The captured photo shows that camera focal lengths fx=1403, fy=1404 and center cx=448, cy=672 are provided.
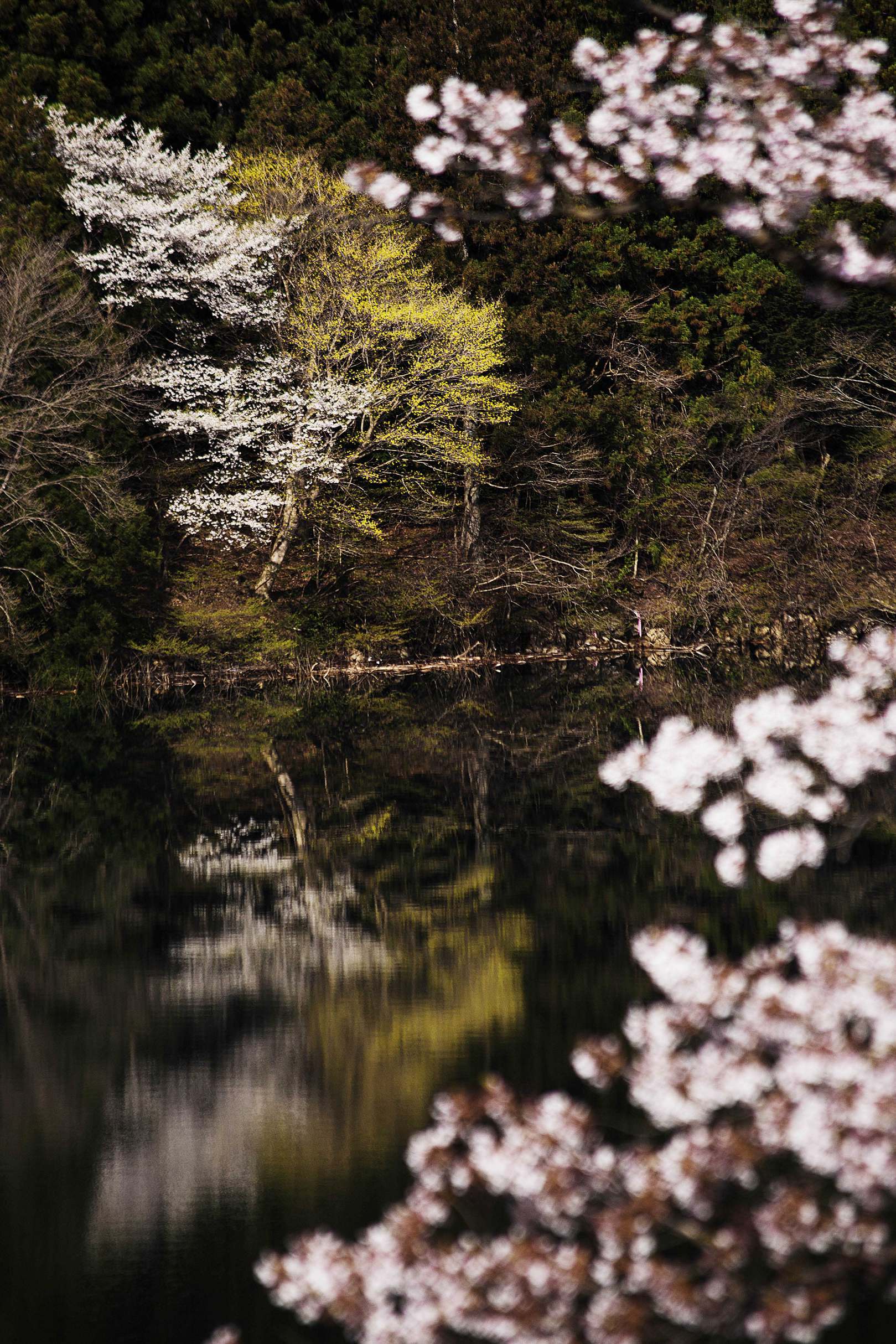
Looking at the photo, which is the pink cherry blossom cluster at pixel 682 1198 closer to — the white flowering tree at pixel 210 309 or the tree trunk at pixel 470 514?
the white flowering tree at pixel 210 309

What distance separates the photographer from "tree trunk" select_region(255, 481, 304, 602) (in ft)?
69.4

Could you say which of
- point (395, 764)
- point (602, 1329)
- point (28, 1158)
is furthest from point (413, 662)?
point (602, 1329)

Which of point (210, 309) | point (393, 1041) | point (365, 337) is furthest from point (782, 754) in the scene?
point (210, 309)

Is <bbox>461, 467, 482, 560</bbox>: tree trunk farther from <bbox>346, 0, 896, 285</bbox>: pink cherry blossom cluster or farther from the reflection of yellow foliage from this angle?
the reflection of yellow foliage

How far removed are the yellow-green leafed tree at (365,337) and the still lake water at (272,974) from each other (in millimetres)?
10219

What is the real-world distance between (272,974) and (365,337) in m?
16.0

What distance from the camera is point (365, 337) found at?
20.3m

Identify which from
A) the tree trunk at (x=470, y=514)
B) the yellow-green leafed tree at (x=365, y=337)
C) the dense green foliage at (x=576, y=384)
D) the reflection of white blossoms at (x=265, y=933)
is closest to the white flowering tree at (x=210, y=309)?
the yellow-green leafed tree at (x=365, y=337)

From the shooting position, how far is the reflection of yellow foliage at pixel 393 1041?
377 centimetres

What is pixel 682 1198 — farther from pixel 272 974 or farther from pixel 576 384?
pixel 576 384

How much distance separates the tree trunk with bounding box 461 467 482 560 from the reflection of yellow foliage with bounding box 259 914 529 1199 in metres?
17.0

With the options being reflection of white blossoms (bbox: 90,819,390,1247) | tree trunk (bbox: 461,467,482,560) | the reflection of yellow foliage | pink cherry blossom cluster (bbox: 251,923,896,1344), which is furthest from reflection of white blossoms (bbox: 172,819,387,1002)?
tree trunk (bbox: 461,467,482,560)

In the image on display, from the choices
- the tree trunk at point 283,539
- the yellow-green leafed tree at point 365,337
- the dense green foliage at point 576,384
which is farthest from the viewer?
the dense green foliage at point 576,384

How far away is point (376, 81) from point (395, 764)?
66.5ft
